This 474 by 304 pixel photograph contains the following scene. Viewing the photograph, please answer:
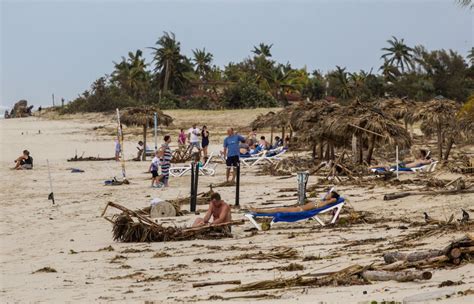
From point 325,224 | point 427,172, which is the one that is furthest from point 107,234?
point 427,172

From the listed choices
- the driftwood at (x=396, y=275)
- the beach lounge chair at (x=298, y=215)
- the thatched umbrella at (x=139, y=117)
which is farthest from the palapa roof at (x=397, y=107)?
the driftwood at (x=396, y=275)

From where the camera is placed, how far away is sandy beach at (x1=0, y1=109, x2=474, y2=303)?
8.05 metres

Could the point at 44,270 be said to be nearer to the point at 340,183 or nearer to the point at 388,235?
the point at 388,235

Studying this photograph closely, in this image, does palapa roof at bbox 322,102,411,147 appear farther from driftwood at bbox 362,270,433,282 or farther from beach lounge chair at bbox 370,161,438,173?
driftwood at bbox 362,270,433,282

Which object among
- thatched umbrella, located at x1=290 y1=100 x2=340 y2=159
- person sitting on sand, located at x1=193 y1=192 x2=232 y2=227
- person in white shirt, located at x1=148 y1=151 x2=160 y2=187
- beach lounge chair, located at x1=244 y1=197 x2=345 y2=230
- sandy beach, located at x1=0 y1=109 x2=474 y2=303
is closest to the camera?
sandy beach, located at x1=0 y1=109 x2=474 y2=303

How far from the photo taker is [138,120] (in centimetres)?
3409

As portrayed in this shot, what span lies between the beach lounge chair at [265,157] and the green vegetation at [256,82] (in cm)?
3067

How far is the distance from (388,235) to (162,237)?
3.19m

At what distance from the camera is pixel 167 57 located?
71.9 meters

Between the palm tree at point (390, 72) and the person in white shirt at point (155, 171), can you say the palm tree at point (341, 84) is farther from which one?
the person in white shirt at point (155, 171)

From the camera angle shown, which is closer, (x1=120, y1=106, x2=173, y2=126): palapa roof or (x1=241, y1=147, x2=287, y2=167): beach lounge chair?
(x1=241, y1=147, x2=287, y2=167): beach lounge chair

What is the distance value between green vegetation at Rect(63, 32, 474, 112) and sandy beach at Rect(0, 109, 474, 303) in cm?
3893

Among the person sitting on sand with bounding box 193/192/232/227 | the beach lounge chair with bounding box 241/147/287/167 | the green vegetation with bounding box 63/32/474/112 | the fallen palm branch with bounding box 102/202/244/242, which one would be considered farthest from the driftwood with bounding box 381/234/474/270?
the green vegetation with bounding box 63/32/474/112

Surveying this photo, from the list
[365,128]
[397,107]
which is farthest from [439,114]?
[397,107]
